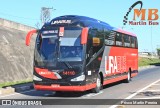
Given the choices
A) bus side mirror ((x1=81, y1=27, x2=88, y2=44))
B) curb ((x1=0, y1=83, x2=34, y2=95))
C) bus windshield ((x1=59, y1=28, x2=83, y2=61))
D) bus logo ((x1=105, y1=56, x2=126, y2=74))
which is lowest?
curb ((x1=0, y1=83, x2=34, y2=95))

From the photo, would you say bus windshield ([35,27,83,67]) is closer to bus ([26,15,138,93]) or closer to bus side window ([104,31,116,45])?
bus ([26,15,138,93])

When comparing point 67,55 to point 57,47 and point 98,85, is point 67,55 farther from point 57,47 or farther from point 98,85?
point 98,85

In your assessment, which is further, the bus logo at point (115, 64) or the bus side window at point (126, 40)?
the bus side window at point (126, 40)

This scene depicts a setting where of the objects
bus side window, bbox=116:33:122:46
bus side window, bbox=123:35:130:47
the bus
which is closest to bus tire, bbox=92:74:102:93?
the bus

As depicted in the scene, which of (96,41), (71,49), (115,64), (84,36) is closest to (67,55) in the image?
(71,49)

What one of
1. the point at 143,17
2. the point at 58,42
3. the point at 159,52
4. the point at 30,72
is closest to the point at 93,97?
the point at 58,42

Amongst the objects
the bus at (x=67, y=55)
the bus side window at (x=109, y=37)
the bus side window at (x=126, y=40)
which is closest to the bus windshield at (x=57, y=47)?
the bus at (x=67, y=55)

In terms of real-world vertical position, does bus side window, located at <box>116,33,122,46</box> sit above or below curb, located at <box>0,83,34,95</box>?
above

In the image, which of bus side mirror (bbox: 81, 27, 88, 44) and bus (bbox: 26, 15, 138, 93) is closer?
bus side mirror (bbox: 81, 27, 88, 44)

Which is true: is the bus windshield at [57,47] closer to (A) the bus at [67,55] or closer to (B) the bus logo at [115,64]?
(A) the bus at [67,55]

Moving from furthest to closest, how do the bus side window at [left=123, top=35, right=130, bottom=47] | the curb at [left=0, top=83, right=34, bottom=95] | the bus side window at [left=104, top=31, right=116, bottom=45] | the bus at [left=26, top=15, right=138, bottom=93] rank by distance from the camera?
the bus side window at [left=123, top=35, right=130, bottom=47] < the bus side window at [left=104, top=31, right=116, bottom=45] < the curb at [left=0, top=83, right=34, bottom=95] < the bus at [left=26, top=15, right=138, bottom=93]

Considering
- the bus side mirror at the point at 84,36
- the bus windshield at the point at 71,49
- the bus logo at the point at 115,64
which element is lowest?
the bus logo at the point at 115,64

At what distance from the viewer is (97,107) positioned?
523 inches

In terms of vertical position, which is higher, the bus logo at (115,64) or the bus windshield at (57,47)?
the bus windshield at (57,47)
